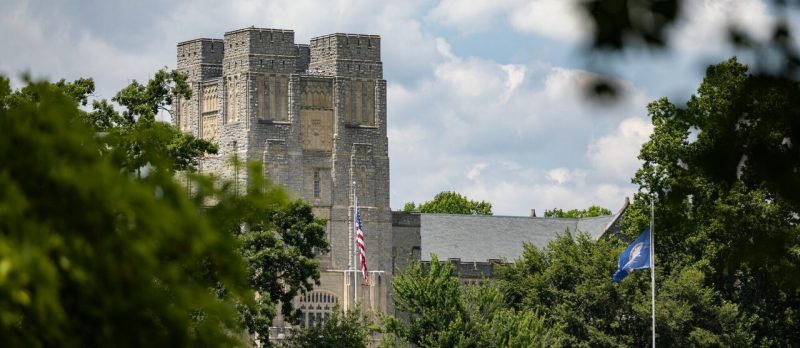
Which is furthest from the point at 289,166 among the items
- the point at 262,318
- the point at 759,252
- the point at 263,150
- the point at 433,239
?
the point at 759,252

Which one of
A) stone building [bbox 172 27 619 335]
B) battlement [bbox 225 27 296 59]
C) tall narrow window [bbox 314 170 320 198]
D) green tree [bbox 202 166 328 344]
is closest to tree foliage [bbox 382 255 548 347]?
green tree [bbox 202 166 328 344]

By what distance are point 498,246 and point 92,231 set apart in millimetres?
81331

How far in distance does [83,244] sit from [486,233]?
82165mm

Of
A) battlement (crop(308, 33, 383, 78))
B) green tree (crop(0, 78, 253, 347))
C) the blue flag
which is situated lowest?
green tree (crop(0, 78, 253, 347))

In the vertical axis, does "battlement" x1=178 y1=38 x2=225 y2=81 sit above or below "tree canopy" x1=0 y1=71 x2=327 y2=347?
above

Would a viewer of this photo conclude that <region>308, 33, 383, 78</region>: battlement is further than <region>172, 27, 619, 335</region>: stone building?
Yes

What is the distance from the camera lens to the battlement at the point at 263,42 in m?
82.9

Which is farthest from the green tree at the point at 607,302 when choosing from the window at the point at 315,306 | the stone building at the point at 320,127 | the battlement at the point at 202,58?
the battlement at the point at 202,58

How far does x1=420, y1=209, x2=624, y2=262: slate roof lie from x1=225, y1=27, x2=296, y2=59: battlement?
34.6 ft

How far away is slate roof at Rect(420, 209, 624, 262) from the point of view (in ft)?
285

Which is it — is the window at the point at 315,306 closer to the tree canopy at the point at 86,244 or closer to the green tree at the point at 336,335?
the green tree at the point at 336,335

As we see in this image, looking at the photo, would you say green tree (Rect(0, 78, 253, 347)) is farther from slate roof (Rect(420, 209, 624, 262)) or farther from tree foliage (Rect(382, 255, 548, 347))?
slate roof (Rect(420, 209, 624, 262))

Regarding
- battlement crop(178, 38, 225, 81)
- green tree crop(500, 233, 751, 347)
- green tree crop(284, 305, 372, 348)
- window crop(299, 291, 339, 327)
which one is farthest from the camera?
battlement crop(178, 38, 225, 81)

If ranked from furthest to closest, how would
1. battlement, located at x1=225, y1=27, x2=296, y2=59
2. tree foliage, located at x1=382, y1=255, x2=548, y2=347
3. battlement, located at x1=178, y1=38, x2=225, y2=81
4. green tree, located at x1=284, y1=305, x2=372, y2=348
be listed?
1. battlement, located at x1=178, y1=38, x2=225, y2=81
2. battlement, located at x1=225, y1=27, x2=296, y2=59
3. green tree, located at x1=284, y1=305, x2=372, y2=348
4. tree foliage, located at x1=382, y1=255, x2=548, y2=347
